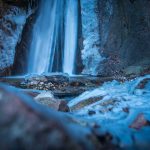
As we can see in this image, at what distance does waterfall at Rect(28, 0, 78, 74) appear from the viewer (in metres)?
13.7

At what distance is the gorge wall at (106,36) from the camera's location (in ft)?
38.1

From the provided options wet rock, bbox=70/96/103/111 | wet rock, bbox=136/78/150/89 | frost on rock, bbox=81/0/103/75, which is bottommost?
wet rock, bbox=70/96/103/111

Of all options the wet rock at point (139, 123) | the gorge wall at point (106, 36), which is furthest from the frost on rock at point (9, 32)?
the wet rock at point (139, 123)

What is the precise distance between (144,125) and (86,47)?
10.0 meters

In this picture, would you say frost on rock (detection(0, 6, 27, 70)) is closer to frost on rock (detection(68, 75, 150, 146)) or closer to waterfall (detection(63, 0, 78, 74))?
waterfall (detection(63, 0, 78, 74))

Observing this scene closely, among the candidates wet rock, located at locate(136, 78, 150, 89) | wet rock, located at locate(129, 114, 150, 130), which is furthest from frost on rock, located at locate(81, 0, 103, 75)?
wet rock, located at locate(129, 114, 150, 130)

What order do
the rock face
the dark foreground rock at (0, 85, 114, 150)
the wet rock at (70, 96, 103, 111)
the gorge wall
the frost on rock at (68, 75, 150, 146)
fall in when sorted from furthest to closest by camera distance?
the gorge wall → the rock face → the wet rock at (70, 96, 103, 111) → the frost on rock at (68, 75, 150, 146) → the dark foreground rock at (0, 85, 114, 150)

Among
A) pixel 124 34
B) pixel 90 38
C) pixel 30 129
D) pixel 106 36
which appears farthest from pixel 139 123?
pixel 90 38

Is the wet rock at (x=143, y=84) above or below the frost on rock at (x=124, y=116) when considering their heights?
above

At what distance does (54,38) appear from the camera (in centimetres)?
1420

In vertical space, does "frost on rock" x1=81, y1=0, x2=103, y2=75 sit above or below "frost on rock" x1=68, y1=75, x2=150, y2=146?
above

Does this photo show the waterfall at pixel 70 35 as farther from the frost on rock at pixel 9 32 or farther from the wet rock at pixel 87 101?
the wet rock at pixel 87 101

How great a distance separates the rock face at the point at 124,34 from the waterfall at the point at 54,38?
5.39 feet

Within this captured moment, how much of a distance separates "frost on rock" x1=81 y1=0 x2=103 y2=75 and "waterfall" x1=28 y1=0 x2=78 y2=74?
0.79m
